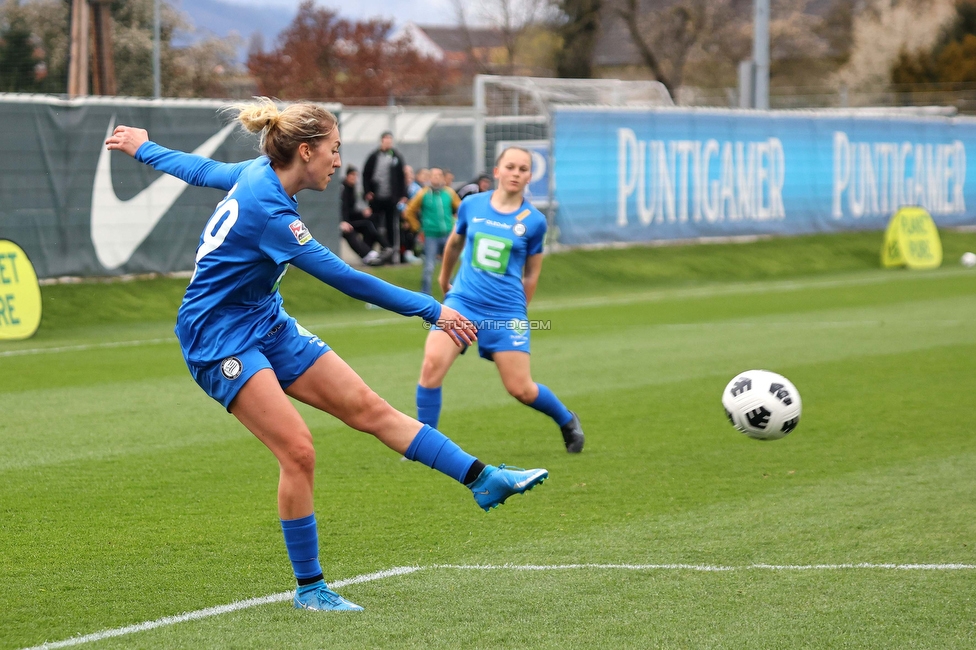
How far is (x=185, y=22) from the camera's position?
3062 centimetres

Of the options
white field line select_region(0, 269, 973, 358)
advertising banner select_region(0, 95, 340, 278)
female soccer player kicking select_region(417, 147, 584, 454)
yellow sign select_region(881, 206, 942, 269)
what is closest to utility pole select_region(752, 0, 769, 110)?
A: yellow sign select_region(881, 206, 942, 269)

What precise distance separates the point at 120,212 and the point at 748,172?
1439cm

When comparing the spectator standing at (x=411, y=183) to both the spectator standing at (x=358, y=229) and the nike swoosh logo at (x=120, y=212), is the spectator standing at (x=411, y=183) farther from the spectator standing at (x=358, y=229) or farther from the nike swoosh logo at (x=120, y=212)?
the nike swoosh logo at (x=120, y=212)

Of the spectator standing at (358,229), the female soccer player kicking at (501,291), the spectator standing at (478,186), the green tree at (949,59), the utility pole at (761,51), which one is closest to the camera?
the female soccer player kicking at (501,291)

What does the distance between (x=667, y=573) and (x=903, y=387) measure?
19.8 feet

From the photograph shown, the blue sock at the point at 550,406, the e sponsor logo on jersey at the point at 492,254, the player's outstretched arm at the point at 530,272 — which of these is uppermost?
the e sponsor logo on jersey at the point at 492,254

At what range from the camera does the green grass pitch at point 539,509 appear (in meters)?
4.59

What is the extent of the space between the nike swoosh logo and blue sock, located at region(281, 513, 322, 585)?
12399mm

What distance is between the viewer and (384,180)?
65.1ft

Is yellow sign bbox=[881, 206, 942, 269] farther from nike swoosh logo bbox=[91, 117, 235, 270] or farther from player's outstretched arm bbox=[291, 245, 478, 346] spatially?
player's outstretched arm bbox=[291, 245, 478, 346]

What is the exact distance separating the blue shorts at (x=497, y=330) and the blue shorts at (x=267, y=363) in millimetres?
2944

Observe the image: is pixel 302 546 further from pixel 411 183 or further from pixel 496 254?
pixel 411 183

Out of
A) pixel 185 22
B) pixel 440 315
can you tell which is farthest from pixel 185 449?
pixel 185 22

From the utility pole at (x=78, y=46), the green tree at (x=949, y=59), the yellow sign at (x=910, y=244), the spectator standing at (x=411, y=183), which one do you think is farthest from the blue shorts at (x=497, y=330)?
the green tree at (x=949, y=59)
